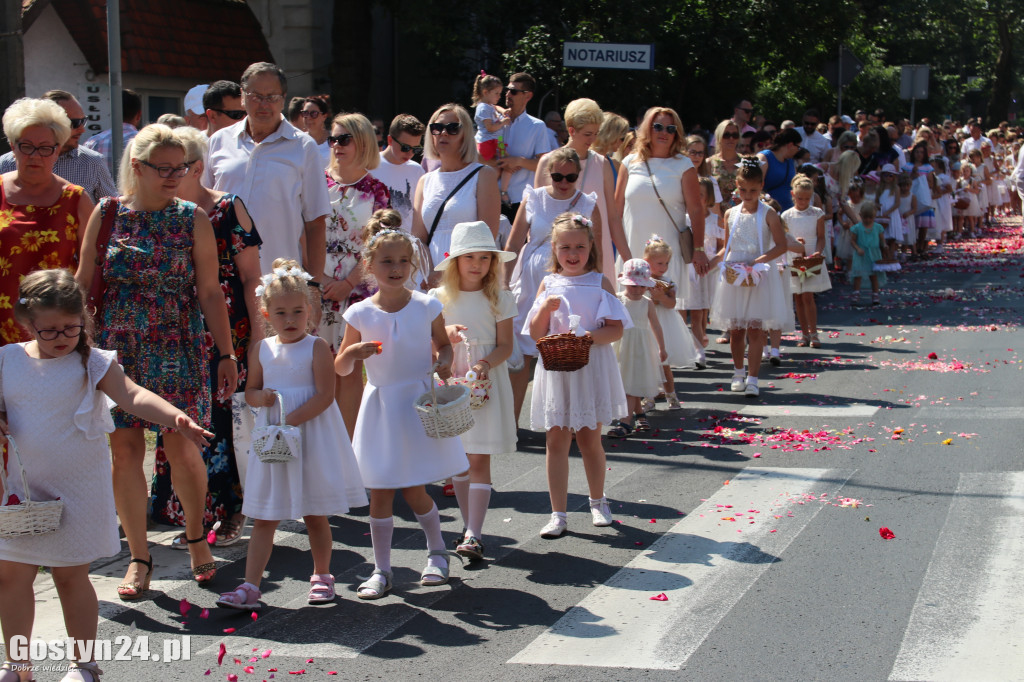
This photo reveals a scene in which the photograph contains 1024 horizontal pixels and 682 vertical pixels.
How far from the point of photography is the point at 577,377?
6.64 meters

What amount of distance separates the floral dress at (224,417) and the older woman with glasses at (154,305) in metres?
0.33

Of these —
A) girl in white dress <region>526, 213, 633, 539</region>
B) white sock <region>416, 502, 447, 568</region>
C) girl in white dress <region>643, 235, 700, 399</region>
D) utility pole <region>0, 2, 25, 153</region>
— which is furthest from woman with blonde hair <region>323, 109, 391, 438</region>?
utility pole <region>0, 2, 25, 153</region>

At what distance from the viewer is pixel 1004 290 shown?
57.4ft

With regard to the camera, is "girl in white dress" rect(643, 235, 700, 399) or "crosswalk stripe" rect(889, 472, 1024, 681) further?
"girl in white dress" rect(643, 235, 700, 399)

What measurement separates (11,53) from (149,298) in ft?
15.4

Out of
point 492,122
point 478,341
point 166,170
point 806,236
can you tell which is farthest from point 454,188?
point 806,236

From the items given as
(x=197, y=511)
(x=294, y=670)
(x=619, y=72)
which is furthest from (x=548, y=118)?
(x=294, y=670)

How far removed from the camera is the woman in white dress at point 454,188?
24.4 ft

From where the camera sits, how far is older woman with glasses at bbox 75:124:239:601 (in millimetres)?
5570

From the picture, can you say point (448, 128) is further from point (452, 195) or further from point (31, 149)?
point (31, 149)

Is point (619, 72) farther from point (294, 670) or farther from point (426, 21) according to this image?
point (294, 670)

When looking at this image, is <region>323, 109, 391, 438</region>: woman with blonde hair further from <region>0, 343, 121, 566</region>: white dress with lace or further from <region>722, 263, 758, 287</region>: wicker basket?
<region>722, 263, 758, 287</region>: wicker basket

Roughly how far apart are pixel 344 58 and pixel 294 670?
18.7 m

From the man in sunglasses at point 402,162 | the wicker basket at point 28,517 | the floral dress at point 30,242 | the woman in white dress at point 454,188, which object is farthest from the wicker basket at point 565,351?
the wicker basket at point 28,517
